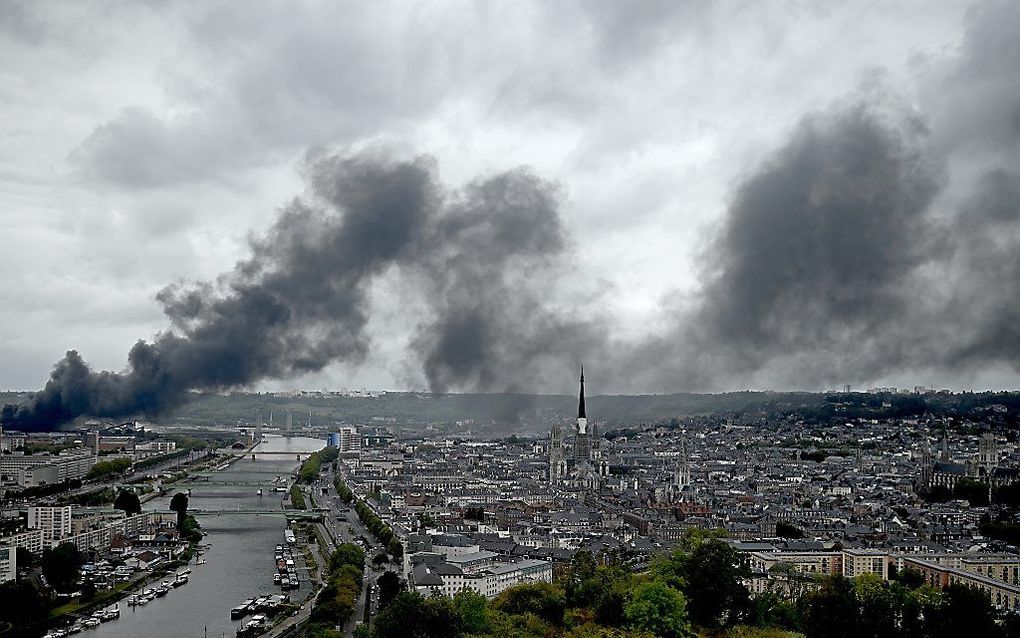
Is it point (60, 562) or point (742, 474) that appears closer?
point (60, 562)

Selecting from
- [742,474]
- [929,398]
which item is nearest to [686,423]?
[929,398]

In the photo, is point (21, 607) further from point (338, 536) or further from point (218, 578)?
point (338, 536)

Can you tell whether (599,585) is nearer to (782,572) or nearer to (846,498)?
(782,572)

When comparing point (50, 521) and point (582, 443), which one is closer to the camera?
point (50, 521)

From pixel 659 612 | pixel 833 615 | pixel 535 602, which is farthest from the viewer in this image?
pixel 535 602

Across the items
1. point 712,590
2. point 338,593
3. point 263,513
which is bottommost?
point 263,513

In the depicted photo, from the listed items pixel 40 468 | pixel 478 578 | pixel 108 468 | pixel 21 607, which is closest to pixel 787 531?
pixel 478 578
